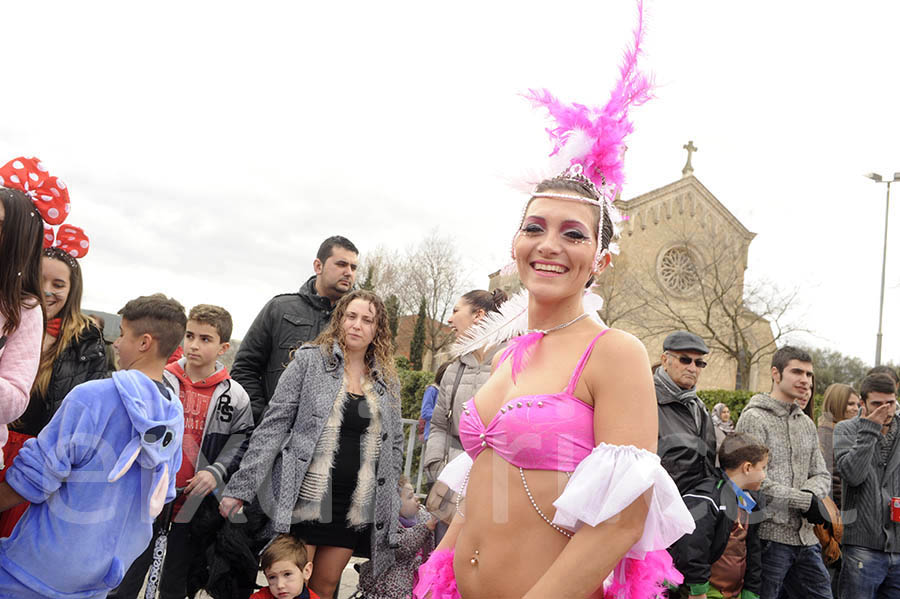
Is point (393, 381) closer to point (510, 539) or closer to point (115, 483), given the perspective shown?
point (115, 483)

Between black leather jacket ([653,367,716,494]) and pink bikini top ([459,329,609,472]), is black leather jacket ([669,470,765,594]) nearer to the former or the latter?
black leather jacket ([653,367,716,494])

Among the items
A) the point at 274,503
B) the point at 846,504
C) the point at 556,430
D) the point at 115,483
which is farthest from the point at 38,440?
the point at 846,504

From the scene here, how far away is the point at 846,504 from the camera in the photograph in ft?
17.8

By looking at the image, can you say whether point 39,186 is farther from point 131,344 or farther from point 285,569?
point 285,569

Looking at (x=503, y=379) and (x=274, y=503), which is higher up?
(x=503, y=379)

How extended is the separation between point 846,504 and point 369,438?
155 inches

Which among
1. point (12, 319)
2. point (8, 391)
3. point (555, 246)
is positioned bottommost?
point (8, 391)

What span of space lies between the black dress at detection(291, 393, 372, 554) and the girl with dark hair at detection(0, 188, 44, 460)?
6.13ft

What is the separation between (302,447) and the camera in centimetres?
404

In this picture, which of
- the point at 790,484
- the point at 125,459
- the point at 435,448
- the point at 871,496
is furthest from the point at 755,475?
the point at 125,459

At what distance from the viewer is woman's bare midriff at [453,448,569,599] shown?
1832 millimetres

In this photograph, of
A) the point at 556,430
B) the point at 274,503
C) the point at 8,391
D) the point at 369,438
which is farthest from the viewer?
the point at 369,438

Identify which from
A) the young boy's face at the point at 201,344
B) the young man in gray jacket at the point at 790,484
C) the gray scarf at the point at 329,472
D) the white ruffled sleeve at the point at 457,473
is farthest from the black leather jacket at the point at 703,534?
the young boy's face at the point at 201,344

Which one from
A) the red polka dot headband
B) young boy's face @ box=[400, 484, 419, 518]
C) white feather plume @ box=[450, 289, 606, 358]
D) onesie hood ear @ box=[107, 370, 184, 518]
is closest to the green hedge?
young boy's face @ box=[400, 484, 419, 518]
